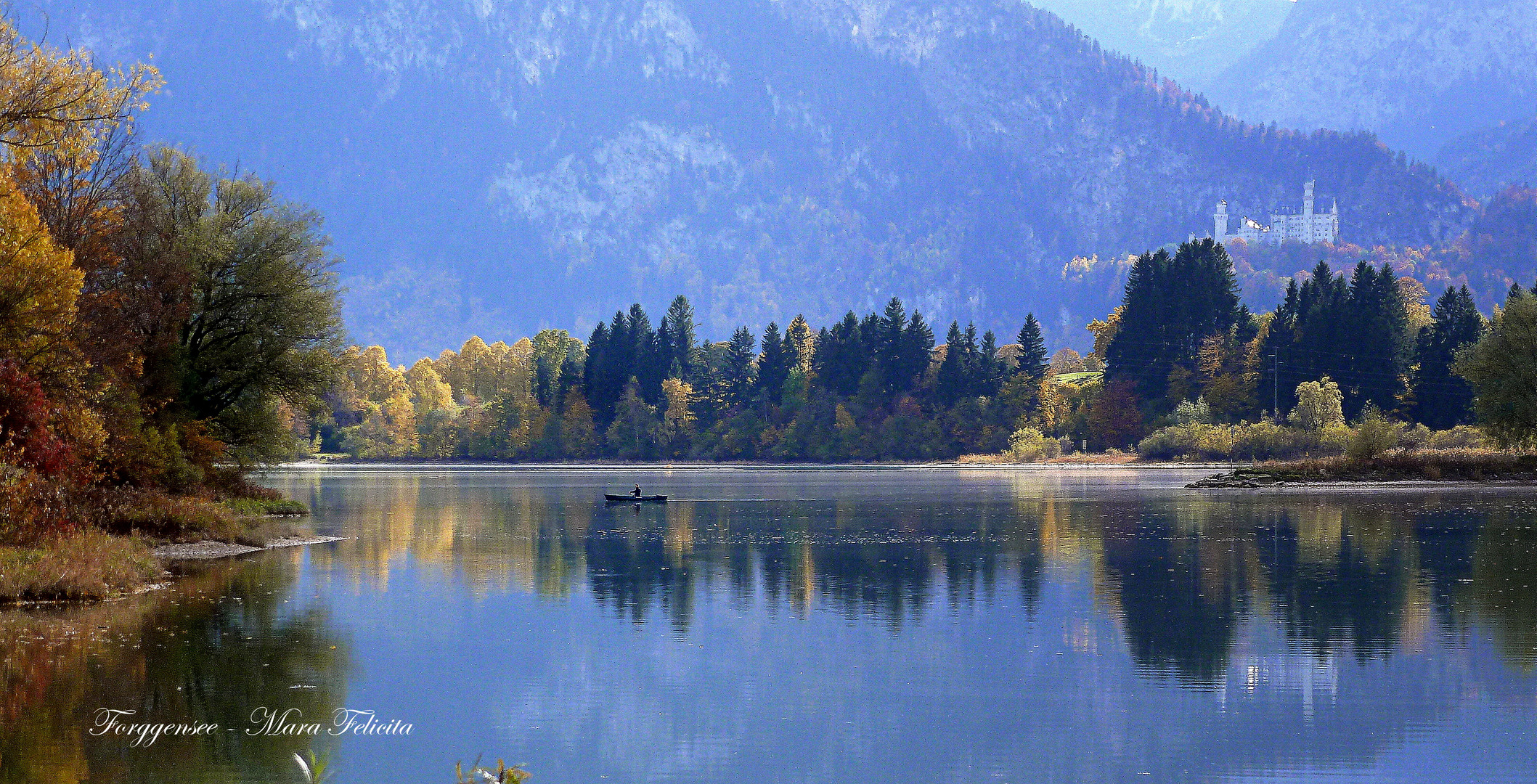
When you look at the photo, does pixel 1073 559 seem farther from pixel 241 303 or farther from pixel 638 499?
pixel 638 499

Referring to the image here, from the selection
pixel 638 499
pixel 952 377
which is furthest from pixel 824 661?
pixel 952 377

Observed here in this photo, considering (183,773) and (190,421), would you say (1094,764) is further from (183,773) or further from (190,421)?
(190,421)

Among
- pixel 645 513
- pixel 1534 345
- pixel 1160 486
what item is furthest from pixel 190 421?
pixel 1534 345

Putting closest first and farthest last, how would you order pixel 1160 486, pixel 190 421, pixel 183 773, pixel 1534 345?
pixel 183 773, pixel 190 421, pixel 1534 345, pixel 1160 486

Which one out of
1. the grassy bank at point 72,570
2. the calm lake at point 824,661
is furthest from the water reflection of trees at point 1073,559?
the grassy bank at point 72,570

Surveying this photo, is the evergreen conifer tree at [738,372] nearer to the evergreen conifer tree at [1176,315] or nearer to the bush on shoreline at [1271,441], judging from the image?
the evergreen conifer tree at [1176,315]

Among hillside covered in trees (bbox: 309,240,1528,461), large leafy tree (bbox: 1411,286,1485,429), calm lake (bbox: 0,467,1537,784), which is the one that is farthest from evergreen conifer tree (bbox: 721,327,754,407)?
calm lake (bbox: 0,467,1537,784)

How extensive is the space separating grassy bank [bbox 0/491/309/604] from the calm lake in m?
1.27

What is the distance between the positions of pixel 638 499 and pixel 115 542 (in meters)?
46.8

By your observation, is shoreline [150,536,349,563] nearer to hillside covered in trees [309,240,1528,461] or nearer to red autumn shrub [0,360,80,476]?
red autumn shrub [0,360,80,476]

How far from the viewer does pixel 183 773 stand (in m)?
18.2

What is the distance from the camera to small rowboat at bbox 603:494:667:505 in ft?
274

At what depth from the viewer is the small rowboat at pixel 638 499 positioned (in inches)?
3285

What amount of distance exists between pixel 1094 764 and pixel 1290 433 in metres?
121
